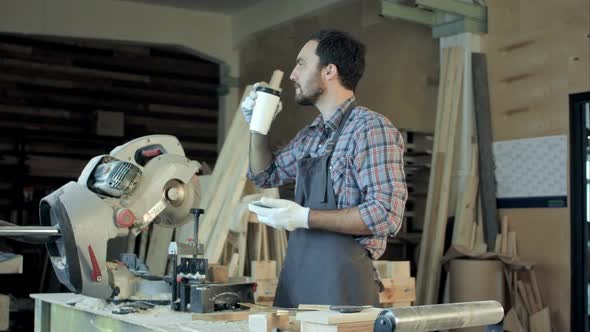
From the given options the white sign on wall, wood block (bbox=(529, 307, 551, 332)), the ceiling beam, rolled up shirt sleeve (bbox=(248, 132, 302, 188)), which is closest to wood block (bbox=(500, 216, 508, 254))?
the white sign on wall

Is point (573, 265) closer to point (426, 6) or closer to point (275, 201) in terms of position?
A: point (426, 6)

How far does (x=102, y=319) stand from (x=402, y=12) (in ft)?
13.9

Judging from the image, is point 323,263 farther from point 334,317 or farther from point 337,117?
point 334,317

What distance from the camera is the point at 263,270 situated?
4.49m

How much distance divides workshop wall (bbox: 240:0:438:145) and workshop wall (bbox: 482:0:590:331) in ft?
6.15

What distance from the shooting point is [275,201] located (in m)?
2.57

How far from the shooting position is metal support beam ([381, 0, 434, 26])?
611 cm

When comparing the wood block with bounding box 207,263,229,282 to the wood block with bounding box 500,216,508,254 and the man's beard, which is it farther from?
the wood block with bounding box 500,216,508,254

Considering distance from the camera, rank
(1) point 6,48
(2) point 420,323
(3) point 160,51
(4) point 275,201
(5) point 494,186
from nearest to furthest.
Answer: (2) point 420,323 → (4) point 275,201 → (5) point 494,186 → (1) point 6,48 → (3) point 160,51

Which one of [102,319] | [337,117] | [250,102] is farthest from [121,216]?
[337,117]

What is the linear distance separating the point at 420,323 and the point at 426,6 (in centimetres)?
459

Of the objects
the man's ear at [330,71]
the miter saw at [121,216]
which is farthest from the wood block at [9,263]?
the man's ear at [330,71]

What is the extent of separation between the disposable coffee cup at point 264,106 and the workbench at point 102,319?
0.71 meters

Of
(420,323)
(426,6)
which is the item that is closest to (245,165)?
(426,6)
